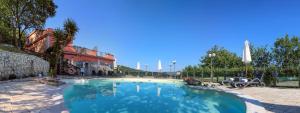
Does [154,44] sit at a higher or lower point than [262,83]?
higher

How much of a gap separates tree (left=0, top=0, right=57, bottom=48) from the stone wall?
8.07m

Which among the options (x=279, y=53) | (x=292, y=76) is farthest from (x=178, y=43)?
(x=292, y=76)

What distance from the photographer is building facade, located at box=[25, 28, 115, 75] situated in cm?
3572

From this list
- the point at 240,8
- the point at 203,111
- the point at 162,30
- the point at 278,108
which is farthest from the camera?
the point at 162,30

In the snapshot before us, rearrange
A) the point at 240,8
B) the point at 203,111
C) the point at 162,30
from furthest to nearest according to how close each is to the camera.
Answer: the point at 162,30 < the point at 240,8 < the point at 203,111

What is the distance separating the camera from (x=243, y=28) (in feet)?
138

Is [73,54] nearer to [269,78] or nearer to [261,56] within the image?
[269,78]

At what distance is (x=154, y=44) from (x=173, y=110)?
3969 cm

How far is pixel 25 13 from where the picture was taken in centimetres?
3234

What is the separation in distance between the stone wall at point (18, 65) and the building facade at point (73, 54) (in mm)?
8413

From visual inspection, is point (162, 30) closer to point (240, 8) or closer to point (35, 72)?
point (240, 8)

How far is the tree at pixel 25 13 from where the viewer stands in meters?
31.0

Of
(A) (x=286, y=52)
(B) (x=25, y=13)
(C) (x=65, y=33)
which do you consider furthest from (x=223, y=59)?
(B) (x=25, y=13)

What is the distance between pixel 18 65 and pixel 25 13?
14.5 metres
